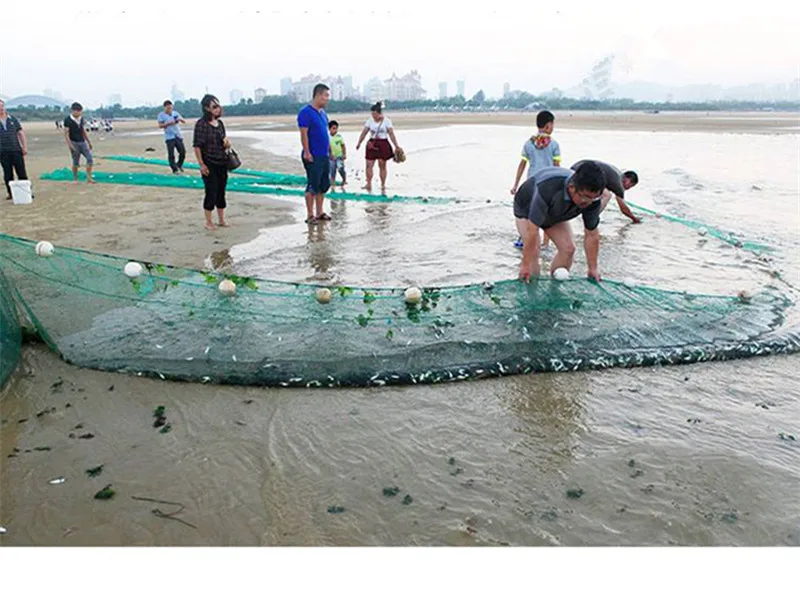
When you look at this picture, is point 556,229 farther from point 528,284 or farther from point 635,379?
point 635,379

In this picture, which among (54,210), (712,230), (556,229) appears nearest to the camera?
(556,229)

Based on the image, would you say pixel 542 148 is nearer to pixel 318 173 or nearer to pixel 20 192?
pixel 318 173

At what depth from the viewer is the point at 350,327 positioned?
163 inches

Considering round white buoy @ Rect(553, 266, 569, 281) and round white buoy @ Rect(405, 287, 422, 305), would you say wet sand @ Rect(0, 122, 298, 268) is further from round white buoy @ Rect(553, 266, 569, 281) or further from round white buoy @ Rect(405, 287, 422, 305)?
round white buoy @ Rect(553, 266, 569, 281)

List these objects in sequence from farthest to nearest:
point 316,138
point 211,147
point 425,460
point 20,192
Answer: point 20,192 → point 316,138 → point 211,147 → point 425,460

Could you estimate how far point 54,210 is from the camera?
923 centimetres

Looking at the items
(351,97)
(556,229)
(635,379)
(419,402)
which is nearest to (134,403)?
(419,402)

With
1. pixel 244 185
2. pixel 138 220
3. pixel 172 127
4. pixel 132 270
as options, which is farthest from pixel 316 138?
pixel 172 127

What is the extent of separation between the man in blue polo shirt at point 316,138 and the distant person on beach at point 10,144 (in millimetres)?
5282

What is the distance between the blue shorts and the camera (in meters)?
7.93

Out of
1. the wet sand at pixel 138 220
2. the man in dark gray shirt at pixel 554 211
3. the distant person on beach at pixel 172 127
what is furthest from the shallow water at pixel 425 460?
the distant person on beach at pixel 172 127

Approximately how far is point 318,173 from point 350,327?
4356mm

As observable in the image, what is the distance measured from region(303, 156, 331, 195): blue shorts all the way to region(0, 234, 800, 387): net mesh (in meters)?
3.60
